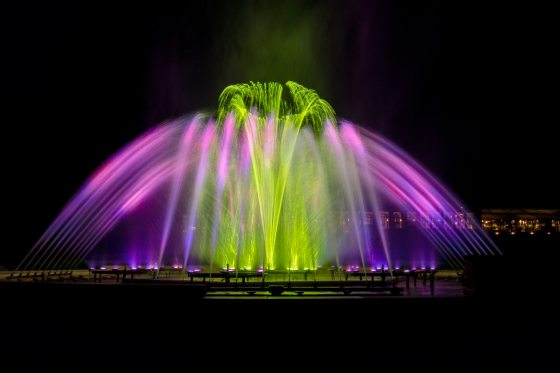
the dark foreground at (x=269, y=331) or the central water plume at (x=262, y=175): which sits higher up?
the central water plume at (x=262, y=175)

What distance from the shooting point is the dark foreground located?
9.03 m

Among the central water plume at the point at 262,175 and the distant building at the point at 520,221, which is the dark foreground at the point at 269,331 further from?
the distant building at the point at 520,221

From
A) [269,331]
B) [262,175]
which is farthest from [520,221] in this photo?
[269,331]

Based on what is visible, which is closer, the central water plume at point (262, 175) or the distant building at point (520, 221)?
the central water plume at point (262, 175)

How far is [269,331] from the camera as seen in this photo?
10750 millimetres

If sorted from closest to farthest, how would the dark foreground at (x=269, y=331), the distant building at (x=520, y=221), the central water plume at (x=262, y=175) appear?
the dark foreground at (x=269, y=331), the central water plume at (x=262, y=175), the distant building at (x=520, y=221)

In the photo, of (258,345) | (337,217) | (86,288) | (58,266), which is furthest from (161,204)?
(258,345)

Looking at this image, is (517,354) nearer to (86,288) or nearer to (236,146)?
(86,288)

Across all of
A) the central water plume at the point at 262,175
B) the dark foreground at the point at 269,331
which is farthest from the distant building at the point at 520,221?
the dark foreground at the point at 269,331

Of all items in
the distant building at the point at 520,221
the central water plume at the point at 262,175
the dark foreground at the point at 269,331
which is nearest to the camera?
the dark foreground at the point at 269,331

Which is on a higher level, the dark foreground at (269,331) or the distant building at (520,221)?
the distant building at (520,221)

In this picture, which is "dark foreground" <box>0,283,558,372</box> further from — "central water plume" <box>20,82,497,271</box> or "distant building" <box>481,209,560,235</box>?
"distant building" <box>481,209,560,235</box>

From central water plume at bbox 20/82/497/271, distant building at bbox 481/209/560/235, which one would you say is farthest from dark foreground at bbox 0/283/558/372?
distant building at bbox 481/209/560/235

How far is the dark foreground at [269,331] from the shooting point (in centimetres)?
903
